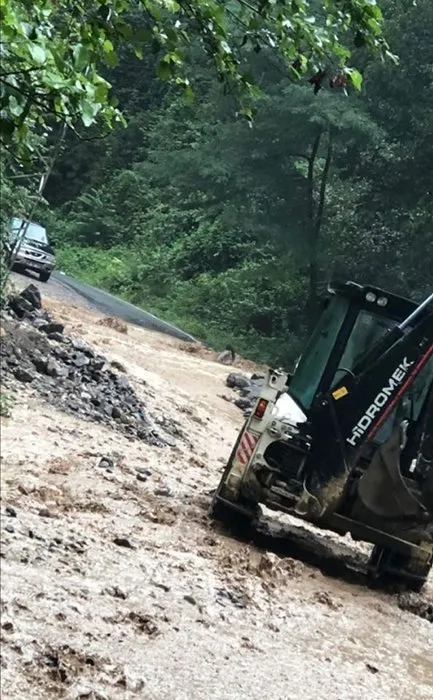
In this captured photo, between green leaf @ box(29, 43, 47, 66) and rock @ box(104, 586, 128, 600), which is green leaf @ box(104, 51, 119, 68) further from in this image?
rock @ box(104, 586, 128, 600)

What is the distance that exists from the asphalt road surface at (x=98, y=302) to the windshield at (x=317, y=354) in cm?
1705

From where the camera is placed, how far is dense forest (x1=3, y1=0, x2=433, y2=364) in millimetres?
26797

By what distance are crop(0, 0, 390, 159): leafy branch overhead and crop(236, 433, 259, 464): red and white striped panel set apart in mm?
4617

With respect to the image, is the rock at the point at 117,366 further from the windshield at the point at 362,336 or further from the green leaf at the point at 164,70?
the green leaf at the point at 164,70

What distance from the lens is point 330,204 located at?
1201 inches

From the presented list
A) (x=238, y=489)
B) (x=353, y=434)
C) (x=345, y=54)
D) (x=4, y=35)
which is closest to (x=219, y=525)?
(x=238, y=489)

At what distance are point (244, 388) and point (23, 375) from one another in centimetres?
808

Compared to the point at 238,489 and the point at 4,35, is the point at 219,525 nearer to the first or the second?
the point at 238,489

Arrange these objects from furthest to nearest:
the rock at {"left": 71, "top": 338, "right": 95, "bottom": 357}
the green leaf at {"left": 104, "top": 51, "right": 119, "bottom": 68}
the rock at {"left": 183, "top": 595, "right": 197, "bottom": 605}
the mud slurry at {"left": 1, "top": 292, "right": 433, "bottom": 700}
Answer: the rock at {"left": 71, "top": 338, "right": 95, "bottom": 357}, the rock at {"left": 183, "top": 595, "right": 197, "bottom": 605}, the mud slurry at {"left": 1, "top": 292, "right": 433, "bottom": 700}, the green leaf at {"left": 104, "top": 51, "right": 119, "bottom": 68}

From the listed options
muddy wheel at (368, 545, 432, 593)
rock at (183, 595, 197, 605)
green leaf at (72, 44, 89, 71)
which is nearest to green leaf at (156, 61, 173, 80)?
green leaf at (72, 44, 89, 71)

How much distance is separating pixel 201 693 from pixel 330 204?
2560cm

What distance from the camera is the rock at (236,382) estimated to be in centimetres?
2123

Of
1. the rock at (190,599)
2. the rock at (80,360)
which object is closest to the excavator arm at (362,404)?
the rock at (190,599)

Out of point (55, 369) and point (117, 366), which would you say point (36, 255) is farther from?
point (55, 369)
